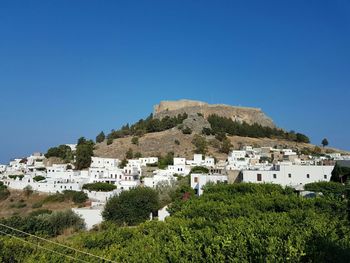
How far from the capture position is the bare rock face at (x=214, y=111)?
366ft

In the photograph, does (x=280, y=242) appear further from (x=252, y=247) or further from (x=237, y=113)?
(x=237, y=113)

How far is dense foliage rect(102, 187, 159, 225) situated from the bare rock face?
7289 cm

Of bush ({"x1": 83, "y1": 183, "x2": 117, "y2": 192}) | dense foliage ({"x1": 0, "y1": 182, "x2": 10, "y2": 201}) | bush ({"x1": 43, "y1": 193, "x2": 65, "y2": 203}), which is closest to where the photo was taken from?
bush ({"x1": 43, "y1": 193, "x2": 65, "y2": 203})

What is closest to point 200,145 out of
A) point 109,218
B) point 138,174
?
point 138,174

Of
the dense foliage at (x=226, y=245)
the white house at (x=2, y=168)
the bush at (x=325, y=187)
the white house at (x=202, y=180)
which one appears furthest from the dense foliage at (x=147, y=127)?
the dense foliage at (x=226, y=245)

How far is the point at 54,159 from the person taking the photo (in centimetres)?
7744

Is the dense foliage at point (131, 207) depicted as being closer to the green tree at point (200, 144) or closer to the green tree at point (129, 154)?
the green tree at point (129, 154)

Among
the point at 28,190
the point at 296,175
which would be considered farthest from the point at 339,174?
the point at 28,190

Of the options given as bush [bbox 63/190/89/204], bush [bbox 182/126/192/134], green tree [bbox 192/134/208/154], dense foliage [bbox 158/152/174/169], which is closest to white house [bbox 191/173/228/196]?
bush [bbox 63/190/89/204]

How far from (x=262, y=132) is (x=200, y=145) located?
28.3 meters

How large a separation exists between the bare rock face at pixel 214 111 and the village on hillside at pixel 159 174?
39261 mm

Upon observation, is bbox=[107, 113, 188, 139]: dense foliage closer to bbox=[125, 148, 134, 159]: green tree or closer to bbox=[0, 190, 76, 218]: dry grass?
bbox=[125, 148, 134, 159]: green tree

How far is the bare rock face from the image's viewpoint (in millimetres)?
111500

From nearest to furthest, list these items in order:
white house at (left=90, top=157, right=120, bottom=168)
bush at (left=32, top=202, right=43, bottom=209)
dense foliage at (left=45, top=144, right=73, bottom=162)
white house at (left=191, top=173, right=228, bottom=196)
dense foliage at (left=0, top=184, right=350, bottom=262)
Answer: dense foliage at (left=0, top=184, right=350, bottom=262) < white house at (left=191, top=173, right=228, bottom=196) < bush at (left=32, top=202, right=43, bottom=209) < white house at (left=90, top=157, right=120, bottom=168) < dense foliage at (left=45, top=144, right=73, bottom=162)
